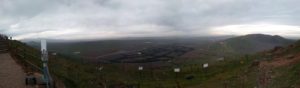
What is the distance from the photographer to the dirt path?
89.8 feet

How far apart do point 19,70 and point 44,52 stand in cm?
1191

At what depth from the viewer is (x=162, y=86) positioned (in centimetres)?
6353

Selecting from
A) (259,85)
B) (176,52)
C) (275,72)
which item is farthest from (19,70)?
(176,52)

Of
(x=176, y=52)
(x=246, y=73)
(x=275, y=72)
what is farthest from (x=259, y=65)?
(x=176, y=52)

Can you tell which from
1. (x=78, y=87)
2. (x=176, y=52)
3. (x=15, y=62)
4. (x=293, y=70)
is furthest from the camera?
(x=176, y=52)

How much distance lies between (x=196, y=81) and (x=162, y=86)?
256 inches

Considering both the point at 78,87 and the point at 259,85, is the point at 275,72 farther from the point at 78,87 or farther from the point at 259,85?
the point at 78,87

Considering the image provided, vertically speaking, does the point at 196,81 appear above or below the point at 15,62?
below

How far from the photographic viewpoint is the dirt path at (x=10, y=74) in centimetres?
2736

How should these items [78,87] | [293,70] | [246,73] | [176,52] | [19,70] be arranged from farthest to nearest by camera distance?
[176,52], [246,73], [293,70], [78,87], [19,70]

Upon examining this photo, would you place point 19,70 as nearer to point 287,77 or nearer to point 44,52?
point 44,52

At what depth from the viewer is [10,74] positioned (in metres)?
30.1

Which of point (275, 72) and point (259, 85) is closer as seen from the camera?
point (259, 85)

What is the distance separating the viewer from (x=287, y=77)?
43.3 meters
